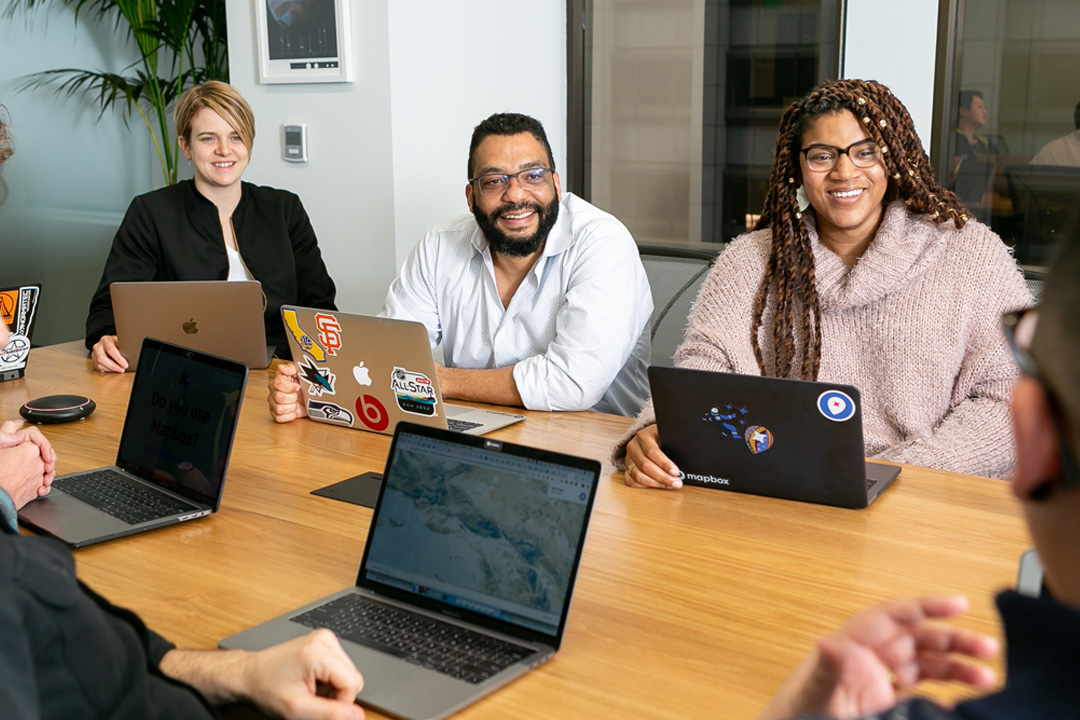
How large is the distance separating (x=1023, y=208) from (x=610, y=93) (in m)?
1.45

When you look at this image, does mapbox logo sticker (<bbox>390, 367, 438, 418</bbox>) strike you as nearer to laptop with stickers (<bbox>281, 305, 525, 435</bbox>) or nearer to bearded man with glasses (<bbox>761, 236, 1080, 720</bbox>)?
laptop with stickers (<bbox>281, 305, 525, 435</bbox>)

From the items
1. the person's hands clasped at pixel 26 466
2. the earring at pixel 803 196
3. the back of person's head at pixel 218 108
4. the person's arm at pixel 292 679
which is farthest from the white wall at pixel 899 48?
the person's arm at pixel 292 679

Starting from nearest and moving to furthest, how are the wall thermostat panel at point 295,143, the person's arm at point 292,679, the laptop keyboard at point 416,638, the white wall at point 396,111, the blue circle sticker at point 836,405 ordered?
the person's arm at point 292,679 < the laptop keyboard at point 416,638 < the blue circle sticker at point 836,405 < the white wall at point 396,111 < the wall thermostat panel at point 295,143

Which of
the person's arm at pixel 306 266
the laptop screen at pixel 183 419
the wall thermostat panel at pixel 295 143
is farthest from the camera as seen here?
the wall thermostat panel at pixel 295 143

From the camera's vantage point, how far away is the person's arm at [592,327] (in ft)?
7.09

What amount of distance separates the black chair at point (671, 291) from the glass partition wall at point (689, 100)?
100 cm

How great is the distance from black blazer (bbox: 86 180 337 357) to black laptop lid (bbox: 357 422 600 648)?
1.84 metres

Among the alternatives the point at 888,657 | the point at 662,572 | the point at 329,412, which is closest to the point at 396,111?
the point at 329,412

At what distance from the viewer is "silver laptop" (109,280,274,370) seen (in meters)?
2.38

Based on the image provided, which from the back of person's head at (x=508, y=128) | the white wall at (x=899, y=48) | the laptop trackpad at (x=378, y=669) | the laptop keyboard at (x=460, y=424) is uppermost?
the white wall at (x=899, y=48)

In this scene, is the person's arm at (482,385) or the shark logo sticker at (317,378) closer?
the shark logo sticker at (317,378)

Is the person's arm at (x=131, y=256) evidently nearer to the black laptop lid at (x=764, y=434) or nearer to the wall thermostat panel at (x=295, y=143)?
the wall thermostat panel at (x=295, y=143)

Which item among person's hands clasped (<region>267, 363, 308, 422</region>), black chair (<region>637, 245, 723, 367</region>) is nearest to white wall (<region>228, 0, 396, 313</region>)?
black chair (<region>637, 245, 723, 367</region>)

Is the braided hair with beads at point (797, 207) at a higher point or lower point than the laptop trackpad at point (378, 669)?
higher
